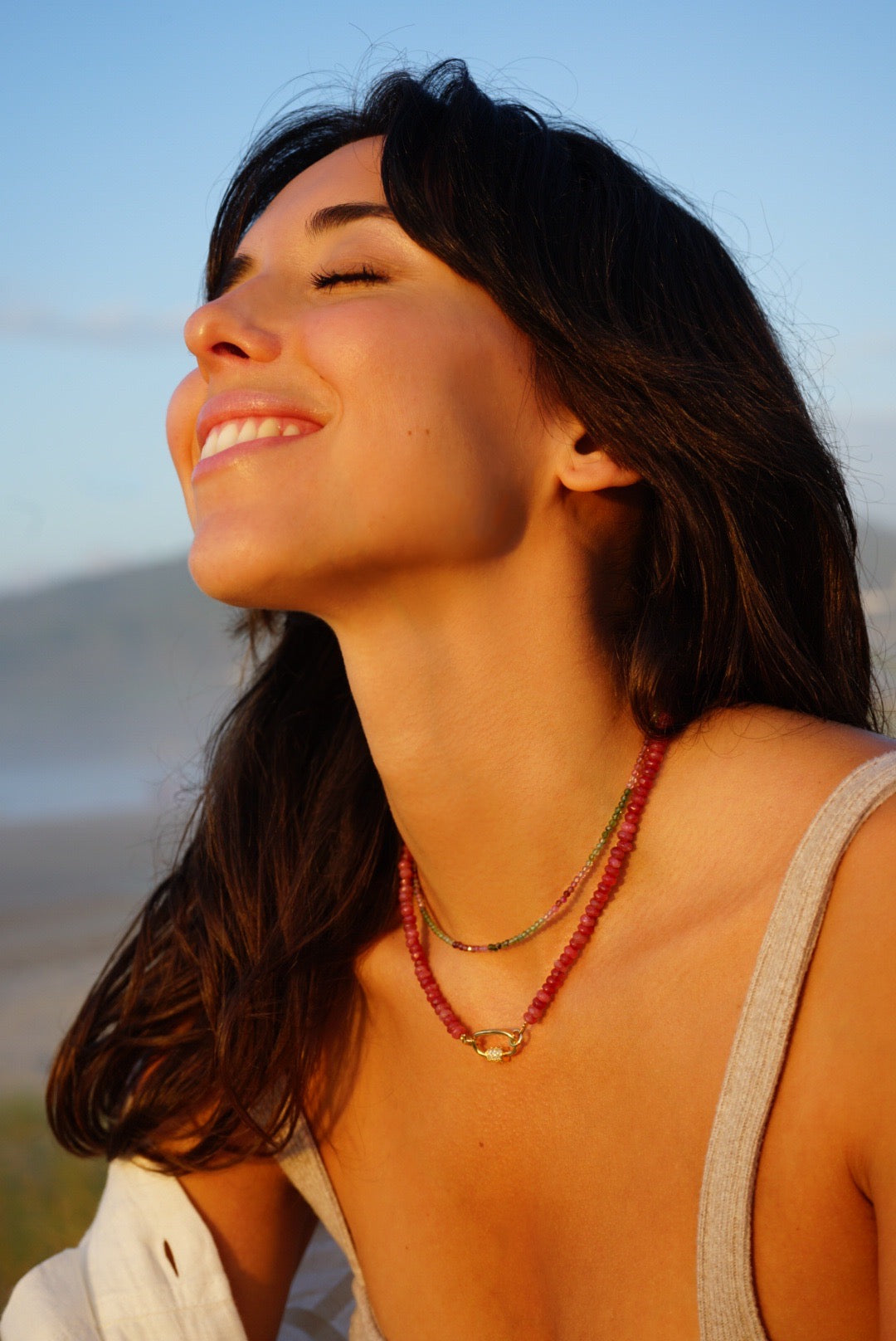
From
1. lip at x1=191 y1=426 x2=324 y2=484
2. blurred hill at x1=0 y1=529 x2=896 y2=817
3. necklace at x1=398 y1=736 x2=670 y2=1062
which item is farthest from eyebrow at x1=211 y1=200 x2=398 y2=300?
blurred hill at x1=0 y1=529 x2=896 y2=817

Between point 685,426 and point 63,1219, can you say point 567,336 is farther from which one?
point 63,1219

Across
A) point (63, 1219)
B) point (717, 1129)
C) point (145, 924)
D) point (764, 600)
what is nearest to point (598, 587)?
point (764, 600)

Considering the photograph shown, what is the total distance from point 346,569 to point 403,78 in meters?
0.99

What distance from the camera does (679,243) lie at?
2.20 m

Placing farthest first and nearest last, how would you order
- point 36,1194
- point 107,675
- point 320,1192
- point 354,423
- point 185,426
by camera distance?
point 107,675 < point 36,1194 < point 320,1192 < point 185,426 < point 354,423

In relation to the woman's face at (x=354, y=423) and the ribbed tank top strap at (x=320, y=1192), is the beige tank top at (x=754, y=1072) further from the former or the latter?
the ribbed tank top strap at (x=320, y=1192)

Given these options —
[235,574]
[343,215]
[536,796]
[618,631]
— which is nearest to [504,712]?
[536,796]

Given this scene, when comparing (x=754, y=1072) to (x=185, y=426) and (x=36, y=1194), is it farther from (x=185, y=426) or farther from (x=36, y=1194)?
(x=36, y=1194)

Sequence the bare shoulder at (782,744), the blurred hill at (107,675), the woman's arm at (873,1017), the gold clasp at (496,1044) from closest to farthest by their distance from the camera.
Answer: the woman's arm at (873,1017) → the bare shoulder at (782,744) → the gold clasp at (496,1044) → the blurred hill at (107,675)

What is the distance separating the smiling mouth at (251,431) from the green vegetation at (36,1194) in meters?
2.26

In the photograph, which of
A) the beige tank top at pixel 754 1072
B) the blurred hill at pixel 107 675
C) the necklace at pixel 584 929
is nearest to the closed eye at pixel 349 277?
the necklace at pixel 584 929

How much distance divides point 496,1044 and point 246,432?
1.08m

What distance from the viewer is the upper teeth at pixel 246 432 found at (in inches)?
75.3

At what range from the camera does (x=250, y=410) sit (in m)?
1.94
